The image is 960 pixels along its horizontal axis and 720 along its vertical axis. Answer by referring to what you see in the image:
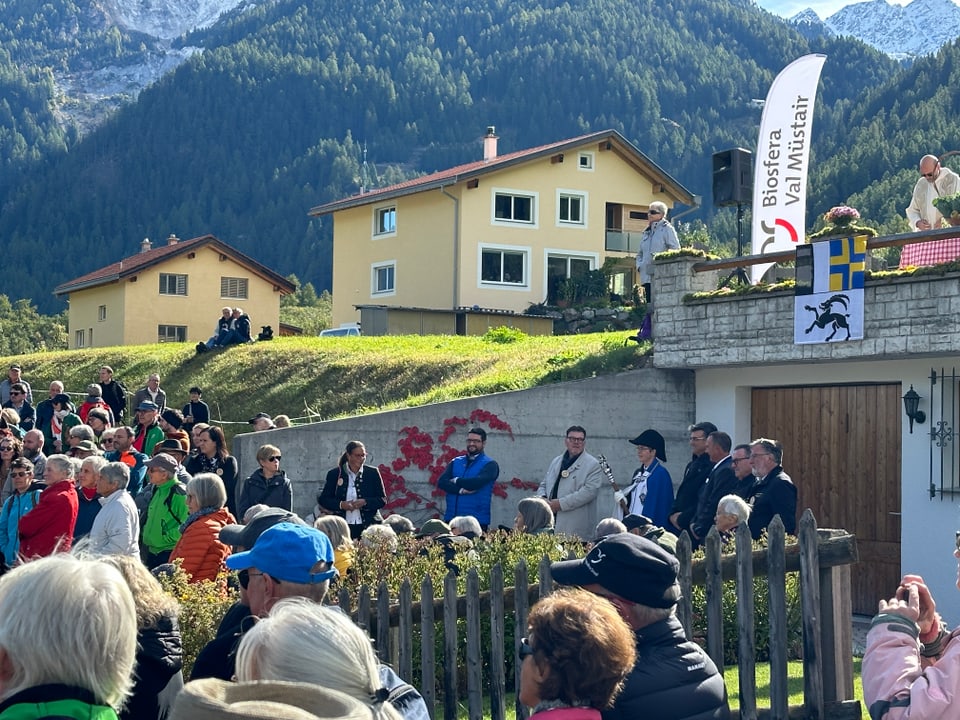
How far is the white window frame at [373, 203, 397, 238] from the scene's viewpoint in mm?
47469

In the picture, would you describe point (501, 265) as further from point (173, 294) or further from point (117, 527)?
point (117, 527)

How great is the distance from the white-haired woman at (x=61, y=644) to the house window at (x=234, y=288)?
167ft

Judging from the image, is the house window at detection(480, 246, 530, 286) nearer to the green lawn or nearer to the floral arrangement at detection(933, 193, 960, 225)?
the floral arrangement at detection(933, 193, 960, 225)

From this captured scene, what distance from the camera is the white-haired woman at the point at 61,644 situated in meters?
3.26

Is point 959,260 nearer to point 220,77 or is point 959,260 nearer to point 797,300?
point 797,300

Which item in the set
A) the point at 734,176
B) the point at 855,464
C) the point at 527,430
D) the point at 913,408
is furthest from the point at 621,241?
the point at 913,408

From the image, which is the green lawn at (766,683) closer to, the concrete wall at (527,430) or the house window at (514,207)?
the concrete wall at (527,430)

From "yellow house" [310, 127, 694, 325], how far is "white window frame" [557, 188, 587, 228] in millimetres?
35

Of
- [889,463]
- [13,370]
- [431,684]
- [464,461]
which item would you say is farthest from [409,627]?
[13,370]

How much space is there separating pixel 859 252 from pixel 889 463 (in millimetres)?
2279

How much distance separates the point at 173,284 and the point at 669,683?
50521 millimetres

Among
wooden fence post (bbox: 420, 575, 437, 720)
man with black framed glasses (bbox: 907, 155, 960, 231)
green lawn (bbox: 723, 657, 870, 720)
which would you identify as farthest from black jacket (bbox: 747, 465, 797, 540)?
man with black framed glasses (bbox: 907, 155, 960, 231)

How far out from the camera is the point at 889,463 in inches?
559

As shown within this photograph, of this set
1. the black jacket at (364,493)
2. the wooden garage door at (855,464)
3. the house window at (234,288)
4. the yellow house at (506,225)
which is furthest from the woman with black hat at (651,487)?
the house window at (234,288)
